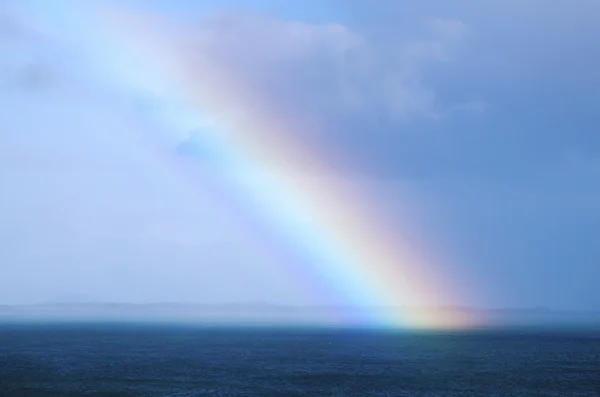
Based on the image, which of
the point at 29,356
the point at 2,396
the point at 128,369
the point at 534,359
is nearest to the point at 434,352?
the point at 534,359

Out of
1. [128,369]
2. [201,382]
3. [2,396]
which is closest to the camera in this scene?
[2,396]

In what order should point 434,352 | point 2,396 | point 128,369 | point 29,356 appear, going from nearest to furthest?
point 2,396 < point 128,369 < point 29,356 < point 434,352

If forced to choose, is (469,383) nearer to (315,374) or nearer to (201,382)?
(315,374)

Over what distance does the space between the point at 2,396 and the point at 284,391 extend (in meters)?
26.9

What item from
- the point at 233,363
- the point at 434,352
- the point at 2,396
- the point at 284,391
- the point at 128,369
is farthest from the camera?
the point at 434,352

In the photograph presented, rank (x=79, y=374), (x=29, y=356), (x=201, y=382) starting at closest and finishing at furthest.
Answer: (x=201, y=382) < (x=79, y=374) < (x=29, y=356)

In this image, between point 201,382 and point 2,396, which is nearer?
point 2,396

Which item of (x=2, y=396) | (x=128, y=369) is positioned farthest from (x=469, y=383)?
(x=2, y=396)

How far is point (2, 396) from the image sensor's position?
211 ft

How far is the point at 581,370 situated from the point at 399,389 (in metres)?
31.1

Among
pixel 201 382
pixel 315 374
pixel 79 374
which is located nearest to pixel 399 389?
pixel 315 374

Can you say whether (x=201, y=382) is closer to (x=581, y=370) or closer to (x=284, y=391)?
(x=284, y=391)

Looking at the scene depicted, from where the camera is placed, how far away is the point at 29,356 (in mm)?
108250

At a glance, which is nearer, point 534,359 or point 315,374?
point 315,374
